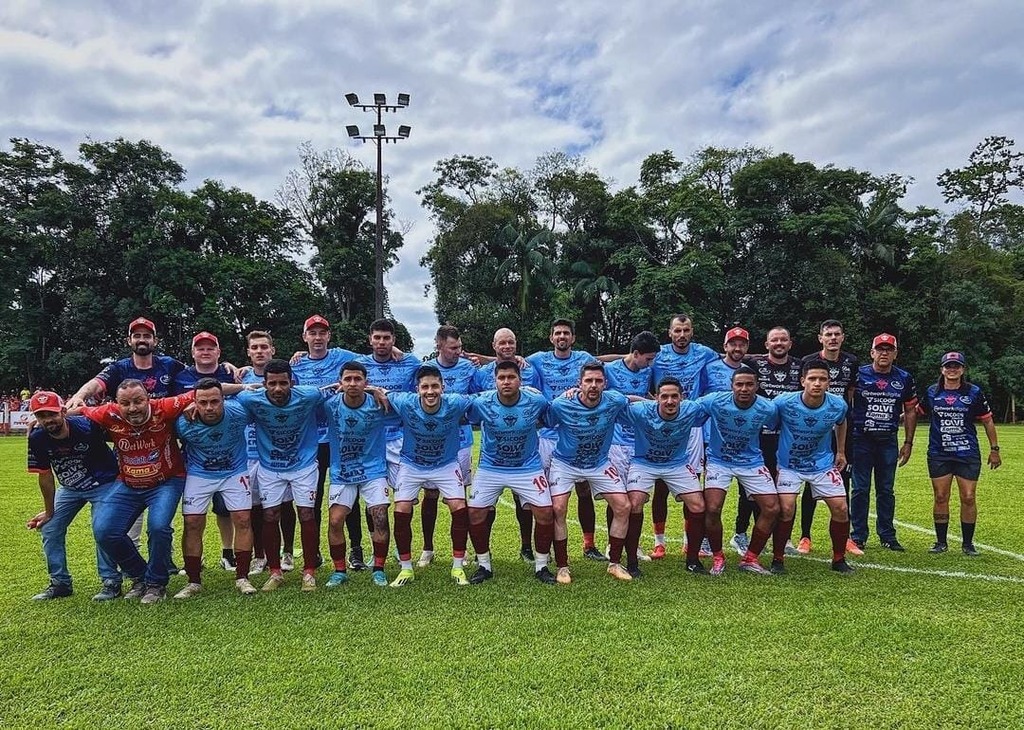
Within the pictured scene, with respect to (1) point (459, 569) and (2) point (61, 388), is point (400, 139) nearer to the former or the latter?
(1) point (459, 569)

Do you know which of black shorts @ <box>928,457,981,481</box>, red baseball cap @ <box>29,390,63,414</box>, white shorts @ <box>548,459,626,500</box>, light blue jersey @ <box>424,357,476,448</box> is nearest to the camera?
red baseball cap @ <box>29,390,63,414</box>

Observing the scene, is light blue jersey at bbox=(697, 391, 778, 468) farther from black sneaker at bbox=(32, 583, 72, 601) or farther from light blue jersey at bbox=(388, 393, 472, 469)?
black sneaker at bbox=(32, 583, 72, 601)

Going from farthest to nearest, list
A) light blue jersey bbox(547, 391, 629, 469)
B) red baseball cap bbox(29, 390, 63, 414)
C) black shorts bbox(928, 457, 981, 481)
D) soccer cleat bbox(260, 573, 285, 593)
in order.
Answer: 1. black shorts bbox(928, 457, 981, 481)
2. light blue jersey bbox(547, 391, 629, 469)
3. soccer cleat bbox(260, 573, 285, 593)
4. red baseball cap bbox(29, 390, 63, 414)

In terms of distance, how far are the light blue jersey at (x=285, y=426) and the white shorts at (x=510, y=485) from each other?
1.45 m

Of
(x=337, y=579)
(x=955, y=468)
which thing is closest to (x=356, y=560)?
(x=337, y=579)

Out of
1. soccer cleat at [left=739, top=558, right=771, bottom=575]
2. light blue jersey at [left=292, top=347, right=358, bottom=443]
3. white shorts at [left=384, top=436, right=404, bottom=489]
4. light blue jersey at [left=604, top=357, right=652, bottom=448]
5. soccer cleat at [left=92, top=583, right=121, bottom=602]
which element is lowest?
soccer cleat at [left=739, top=558, right=771, bottom=575]

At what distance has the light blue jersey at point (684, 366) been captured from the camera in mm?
6672

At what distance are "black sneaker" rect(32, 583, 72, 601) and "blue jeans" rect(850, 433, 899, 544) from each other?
7.29 meters

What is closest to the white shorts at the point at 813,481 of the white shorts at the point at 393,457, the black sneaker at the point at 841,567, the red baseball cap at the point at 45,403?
the black sneaker at the point at 841,567

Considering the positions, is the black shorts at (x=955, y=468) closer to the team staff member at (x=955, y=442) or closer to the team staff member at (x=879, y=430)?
the team staff member at (x=955, y=442)

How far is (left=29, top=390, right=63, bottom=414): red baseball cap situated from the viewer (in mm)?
5000

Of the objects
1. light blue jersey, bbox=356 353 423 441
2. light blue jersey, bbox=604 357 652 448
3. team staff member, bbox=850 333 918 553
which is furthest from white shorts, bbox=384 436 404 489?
team staff member, bbox=850 333 918 553

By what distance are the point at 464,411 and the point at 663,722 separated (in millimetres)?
3047

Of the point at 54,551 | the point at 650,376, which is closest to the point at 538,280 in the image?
the point at 650,376
